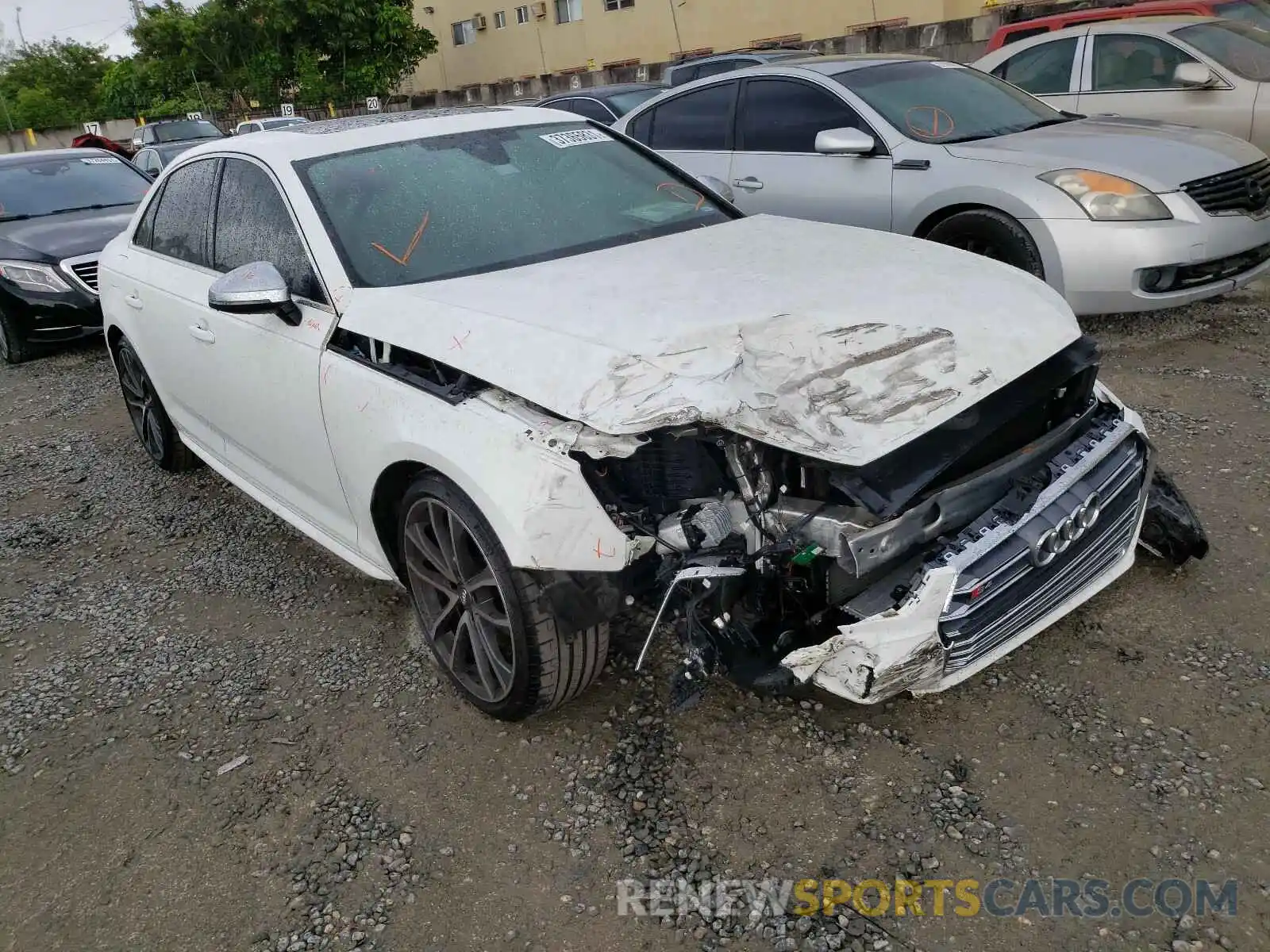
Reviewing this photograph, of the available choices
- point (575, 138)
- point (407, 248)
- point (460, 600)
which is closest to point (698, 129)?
point (575, 138)

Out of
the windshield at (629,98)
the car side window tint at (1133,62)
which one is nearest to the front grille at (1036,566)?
the car side window tint at (1133,62)

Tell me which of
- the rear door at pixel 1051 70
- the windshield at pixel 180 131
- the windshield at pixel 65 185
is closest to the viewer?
the rear door at pixel 1051 70

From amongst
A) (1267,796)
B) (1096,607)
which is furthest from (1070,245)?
(1267,796)

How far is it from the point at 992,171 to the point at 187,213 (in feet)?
13.6

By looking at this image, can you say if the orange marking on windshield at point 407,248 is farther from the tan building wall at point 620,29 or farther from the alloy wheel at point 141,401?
the tan building wall at point 620,29

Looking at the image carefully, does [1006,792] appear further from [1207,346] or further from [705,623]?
[1207,346]

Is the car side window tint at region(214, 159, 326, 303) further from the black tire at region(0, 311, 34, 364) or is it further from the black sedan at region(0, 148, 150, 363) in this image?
the black tire at region(0, 311, 34, 364)

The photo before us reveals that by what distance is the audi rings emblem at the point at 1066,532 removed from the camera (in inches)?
97.2

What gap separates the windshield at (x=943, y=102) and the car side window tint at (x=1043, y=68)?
192 cm

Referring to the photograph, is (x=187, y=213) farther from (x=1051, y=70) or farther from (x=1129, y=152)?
(x=1051, y=70)

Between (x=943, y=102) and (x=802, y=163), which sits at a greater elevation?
(x=943, y=102)

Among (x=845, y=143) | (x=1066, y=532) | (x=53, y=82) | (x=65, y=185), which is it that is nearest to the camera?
(x=1066, y=532)

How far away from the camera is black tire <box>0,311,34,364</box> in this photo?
780cm

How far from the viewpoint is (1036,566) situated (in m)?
2.48
